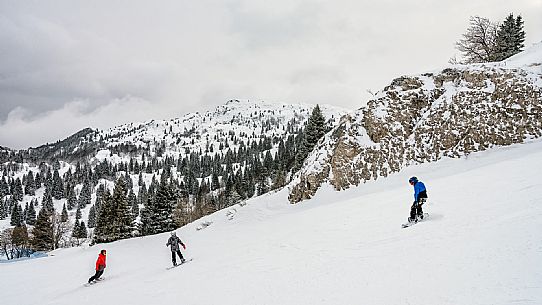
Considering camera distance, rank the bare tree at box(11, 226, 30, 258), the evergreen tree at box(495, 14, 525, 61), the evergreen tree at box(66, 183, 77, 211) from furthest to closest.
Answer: the evergreen tree at box(66, 183, 77, 211), the bare tree at box(11, 226, 30, 258), the evergreen tree at box(495, 14, 525, 61)

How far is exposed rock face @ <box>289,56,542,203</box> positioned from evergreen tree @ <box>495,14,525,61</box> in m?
16.6

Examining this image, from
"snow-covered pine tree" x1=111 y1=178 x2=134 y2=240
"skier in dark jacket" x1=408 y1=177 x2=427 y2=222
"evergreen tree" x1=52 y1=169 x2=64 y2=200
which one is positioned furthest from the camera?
"evergreen tree" x1=52 y1=169 x2=64 y2=200

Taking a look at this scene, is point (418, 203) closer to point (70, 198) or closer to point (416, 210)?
point (416, 210)

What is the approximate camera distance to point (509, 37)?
35156mm

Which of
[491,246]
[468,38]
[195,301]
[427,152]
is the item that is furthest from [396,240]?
[468,38]

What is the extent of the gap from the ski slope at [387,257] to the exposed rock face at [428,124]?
1089 millimetres

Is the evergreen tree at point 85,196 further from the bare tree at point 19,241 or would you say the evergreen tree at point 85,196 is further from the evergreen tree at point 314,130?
the evergreen tree at point 314,130

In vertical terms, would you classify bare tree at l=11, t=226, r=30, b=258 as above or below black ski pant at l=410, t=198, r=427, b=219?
above

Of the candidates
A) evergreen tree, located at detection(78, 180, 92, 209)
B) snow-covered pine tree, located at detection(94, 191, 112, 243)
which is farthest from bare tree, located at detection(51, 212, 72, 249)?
evergreen tree, located at detection(78, 180, 92, 209)

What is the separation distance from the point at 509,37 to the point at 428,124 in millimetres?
22938

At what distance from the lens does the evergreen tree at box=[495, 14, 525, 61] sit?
1383 inches

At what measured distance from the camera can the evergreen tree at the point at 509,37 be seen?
35.1 meters

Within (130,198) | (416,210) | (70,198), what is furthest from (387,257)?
(70,198)

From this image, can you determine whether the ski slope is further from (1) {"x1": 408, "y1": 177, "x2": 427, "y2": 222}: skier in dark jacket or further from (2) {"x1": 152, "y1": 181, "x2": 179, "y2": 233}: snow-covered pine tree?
(2) {"x1": 152, "y1": 181, "x2": 179, "y2": 233}: snow-covered pine tree
